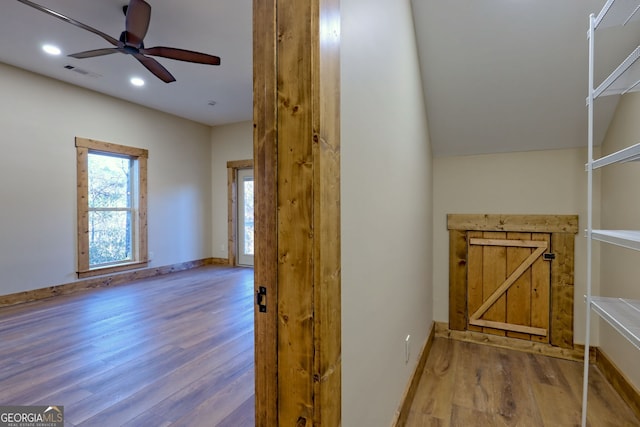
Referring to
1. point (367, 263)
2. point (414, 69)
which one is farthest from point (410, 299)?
point (414, 69)

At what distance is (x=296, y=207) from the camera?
833mm

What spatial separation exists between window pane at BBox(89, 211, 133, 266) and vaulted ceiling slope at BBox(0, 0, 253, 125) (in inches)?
72.3

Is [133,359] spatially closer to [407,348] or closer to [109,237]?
[407,348]

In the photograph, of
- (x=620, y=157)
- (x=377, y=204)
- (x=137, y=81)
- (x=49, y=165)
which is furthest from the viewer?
(x=137, y=81)

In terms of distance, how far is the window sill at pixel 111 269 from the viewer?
4453 millimetres

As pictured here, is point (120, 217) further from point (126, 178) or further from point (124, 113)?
point (124, 113)

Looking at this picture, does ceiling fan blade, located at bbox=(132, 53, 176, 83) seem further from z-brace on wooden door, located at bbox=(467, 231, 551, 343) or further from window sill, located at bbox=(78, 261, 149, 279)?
z-brace on wooden door, located at bbox=(467, 231, 551, 343)

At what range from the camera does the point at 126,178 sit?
5148 millimetres

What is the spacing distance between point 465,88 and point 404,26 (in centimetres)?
82

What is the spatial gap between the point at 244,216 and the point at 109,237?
7.43 ft

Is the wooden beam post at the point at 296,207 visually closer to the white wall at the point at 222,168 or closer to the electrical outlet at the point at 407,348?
the electrical outlet at the point at 407,348
